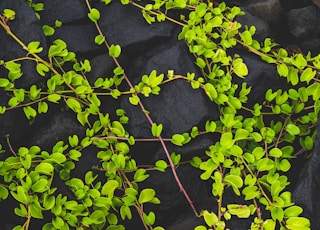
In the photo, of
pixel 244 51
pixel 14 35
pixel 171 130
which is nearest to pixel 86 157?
pixel 171 130

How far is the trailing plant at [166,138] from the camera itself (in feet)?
6.38

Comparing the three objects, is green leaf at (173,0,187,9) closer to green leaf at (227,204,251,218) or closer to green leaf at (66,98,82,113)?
green leaf at (66,98,82,113)

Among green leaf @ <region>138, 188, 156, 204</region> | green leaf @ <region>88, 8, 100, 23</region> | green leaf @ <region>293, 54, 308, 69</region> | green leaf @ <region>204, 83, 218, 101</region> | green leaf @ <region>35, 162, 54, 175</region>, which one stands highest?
green leaf @ <region>88, 8, 100, 23</region>

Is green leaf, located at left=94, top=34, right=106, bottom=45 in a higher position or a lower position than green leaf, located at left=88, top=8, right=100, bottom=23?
lower

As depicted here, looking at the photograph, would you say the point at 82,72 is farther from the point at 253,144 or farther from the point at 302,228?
the point at 302,228

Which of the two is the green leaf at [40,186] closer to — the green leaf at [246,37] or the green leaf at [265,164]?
the green leaf at [265,164]

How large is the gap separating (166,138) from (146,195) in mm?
320

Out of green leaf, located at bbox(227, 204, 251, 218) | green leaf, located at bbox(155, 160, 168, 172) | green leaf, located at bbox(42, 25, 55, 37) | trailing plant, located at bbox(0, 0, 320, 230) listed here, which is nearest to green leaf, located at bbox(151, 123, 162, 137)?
trailing plant, located at bbox(0, 0, 320, 230)

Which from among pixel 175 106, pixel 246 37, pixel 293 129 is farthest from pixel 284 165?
pixel 246 37

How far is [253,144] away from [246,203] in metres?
0.28

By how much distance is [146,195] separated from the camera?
6.56 feet

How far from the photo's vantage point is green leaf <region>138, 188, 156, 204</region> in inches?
78.7

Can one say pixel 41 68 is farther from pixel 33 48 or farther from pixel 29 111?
→ pixel 29 111

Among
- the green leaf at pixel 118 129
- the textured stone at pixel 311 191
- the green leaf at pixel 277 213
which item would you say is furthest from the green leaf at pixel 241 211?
the green leaf at pixel 118 129
